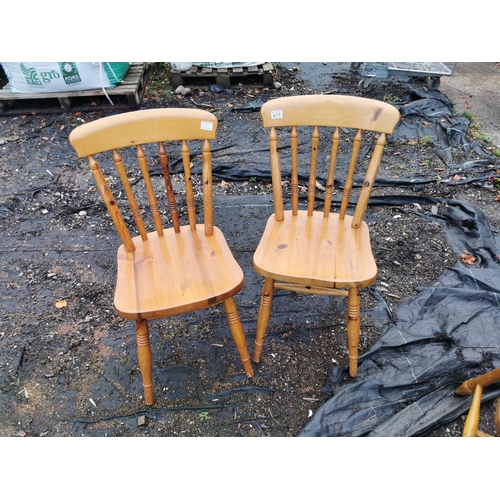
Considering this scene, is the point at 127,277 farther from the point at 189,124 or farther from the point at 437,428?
the point at 437,428

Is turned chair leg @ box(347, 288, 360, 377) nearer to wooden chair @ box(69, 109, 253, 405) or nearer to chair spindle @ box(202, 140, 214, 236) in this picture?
wooden chair @ box(69, 109, 253, 405)

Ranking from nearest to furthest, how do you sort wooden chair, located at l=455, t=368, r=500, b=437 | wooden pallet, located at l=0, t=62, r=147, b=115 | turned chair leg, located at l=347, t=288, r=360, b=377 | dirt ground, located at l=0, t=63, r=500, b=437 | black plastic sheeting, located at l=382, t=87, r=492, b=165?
wooden chair, located at l=455, t=368, r=500, b=437 < turned chair leg, located at l=347, t=288, r=360, b=377 < dirt ground, located at l=0, t=63, r=500, b=437 < black plastic sheeting, located at l=382, t=87, r=492, b=165 < wooden pallet, located at l=0, t=62, r=147, b=115

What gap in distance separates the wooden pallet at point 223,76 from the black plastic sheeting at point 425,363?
3.49 metres

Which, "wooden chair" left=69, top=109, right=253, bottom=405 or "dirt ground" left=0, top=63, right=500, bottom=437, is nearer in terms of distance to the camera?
"wooden chair" left=69, top=109, right=253, bottom=405

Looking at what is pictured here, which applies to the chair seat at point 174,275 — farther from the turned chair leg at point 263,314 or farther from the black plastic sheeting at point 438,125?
the black plastic sheeting at point 438,125

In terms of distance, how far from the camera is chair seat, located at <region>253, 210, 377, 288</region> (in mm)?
1772

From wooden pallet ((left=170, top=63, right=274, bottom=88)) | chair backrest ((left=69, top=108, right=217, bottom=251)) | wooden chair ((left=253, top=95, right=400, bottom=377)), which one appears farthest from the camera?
wooden pallet ((left=170, top=63, right=274, bottom=88))

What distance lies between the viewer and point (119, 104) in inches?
178

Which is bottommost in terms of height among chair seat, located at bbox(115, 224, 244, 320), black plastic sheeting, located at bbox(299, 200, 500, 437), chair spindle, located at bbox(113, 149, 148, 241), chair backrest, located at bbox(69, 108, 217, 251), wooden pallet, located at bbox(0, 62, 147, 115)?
black plastic sheeting, located at bbox(299, 200, 500, 437)

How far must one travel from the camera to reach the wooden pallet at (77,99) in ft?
14.1

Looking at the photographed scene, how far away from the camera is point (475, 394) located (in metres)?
1.68

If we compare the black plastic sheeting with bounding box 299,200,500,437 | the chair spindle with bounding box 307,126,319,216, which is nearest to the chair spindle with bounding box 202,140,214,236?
the chair spindle with bounding box 307,126,319,216

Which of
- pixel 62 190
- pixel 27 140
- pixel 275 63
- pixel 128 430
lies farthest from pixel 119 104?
pixel 128 430

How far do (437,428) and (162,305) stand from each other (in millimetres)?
1505
